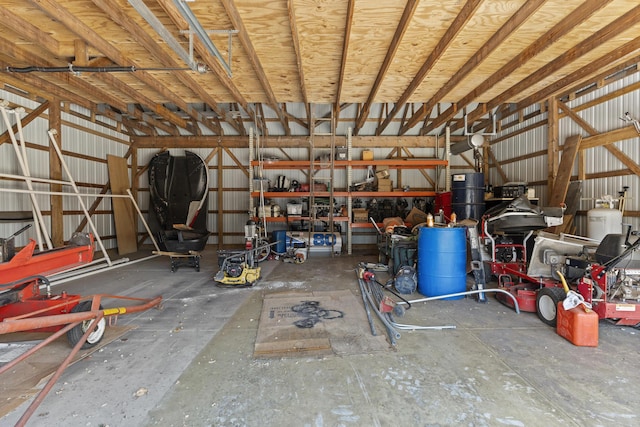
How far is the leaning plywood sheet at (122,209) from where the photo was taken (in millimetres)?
8461

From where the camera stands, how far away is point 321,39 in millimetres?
4160

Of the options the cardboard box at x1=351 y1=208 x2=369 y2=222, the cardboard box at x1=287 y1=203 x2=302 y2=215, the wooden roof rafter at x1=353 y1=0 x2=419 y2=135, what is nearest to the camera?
the wooden roof rafter at x1=353 y1=0 x2=419 y2=135

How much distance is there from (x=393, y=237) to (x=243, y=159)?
630 cm

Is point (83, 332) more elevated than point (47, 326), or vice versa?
point (47, 326)

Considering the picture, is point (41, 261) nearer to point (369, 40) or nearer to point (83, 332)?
point (83, 332)

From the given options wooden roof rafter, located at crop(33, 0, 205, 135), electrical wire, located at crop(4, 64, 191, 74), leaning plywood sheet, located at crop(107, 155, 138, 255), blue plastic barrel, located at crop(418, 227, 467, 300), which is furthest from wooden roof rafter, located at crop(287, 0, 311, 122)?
leaning plywood sheet, located at crop(107, 155, 138, 255)

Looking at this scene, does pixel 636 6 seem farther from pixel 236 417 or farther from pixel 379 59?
pixel 236 417

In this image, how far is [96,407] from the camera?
198cm

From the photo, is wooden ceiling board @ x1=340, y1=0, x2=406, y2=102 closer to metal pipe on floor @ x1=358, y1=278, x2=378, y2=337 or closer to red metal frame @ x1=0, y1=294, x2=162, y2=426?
metal pipe on floor @ x1=358, y1=278, x2=378, y2=337

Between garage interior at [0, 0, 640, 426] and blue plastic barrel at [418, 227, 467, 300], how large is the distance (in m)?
0.03

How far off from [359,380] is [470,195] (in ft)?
18.1

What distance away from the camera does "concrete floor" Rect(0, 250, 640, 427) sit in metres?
1.88

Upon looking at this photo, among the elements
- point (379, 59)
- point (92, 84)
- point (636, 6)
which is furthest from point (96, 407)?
point (636, 6)

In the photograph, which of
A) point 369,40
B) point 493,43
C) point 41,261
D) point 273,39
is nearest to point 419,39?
point 369,40
